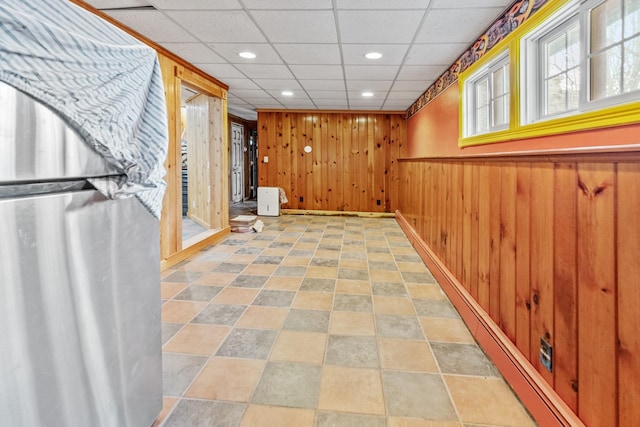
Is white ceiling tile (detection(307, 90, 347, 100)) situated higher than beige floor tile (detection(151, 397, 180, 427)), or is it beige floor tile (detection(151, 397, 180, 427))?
white ceiling tile (detection(307, 90, 347, 100))

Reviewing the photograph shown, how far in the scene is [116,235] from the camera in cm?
117

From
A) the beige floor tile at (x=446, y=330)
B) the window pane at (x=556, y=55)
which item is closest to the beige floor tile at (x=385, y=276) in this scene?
the beige floor tile at (x=446, y=330)

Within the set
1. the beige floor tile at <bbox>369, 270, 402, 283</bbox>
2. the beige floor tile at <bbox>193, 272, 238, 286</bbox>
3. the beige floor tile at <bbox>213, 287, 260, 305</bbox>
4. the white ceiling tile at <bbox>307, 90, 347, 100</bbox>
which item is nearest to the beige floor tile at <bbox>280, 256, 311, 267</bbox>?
the beige floor tile at <bbox>193, 272, 238, 286</bbox>

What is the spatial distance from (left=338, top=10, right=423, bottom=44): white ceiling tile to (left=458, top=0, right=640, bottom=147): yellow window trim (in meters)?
0.73

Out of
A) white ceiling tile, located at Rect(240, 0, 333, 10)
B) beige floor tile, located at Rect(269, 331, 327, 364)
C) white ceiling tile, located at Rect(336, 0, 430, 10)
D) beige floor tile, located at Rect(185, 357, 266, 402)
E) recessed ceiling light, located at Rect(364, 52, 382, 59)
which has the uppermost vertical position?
recessed ceiling light, located at Rect(364, 52, 382, 59)

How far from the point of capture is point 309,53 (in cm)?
377

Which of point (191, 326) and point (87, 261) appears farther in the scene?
point (191, 326)

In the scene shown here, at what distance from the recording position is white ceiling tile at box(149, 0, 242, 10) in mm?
2605

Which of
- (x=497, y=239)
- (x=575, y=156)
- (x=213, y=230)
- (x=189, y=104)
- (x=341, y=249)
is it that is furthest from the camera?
(x=189, y=104)

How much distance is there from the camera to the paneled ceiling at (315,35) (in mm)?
2676

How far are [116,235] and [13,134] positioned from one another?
17.5 inches

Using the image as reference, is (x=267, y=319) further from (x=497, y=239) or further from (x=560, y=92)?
(x=560, y=92)

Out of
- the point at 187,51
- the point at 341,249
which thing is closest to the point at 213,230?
the point at 341,249

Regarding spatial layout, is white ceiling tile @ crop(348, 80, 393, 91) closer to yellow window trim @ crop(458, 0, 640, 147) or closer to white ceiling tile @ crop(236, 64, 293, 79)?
white ceiling tile @ crop(236, 64, 293, 79)
